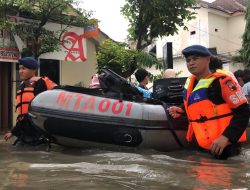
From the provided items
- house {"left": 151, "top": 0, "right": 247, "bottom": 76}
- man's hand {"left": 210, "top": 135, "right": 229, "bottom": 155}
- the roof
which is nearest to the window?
man's hand {"left": 210, "top": 135, "right": 229, "bottom": 155}

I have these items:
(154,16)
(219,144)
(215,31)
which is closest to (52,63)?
(154,16)

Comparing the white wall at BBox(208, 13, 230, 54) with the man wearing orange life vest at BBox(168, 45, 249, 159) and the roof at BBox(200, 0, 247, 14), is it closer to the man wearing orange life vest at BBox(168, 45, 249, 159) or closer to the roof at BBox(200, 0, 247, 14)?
the roof at BBox(200, 0, 247, 14)

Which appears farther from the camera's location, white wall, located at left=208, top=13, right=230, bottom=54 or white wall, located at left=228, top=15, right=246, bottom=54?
white wall, located at left=228, top=15, right=246, bottom=54

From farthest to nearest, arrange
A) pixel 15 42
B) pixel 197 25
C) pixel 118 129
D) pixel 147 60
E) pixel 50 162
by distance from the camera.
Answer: pixel 197 25, pixel 147 60, pixel 15 42, pixel 118 129, pixel 50 162

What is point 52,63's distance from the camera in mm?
11914

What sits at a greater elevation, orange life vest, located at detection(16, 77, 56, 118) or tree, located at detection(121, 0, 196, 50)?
tree, located at detection(121, 0, 196, 50)

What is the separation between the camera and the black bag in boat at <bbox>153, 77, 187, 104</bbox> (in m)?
4.98

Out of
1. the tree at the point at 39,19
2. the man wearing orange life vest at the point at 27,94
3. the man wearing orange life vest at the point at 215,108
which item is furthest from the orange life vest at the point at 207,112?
the tree at the point at 39,19

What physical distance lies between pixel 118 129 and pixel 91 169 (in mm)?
1115

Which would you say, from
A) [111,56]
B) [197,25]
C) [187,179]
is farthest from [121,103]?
[197,25]

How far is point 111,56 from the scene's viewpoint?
1140cm

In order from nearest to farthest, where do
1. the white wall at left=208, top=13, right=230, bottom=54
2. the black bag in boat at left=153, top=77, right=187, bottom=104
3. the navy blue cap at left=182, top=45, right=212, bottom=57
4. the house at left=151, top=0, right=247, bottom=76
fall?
the navy blue cap at left=182, top=45, right=212, bottom=57 < the black bag in boat at left=153, top=77, right=187, bottom=104 < the house at left=151, top=0, right=247, bottom=76 < the white wall at left=208, top=13, right=230, bottom=54

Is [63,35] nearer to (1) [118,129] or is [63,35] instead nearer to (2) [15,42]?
(2) [15,42]

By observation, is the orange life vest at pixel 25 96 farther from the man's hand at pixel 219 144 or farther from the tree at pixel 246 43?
the tree at pixel 246 43
